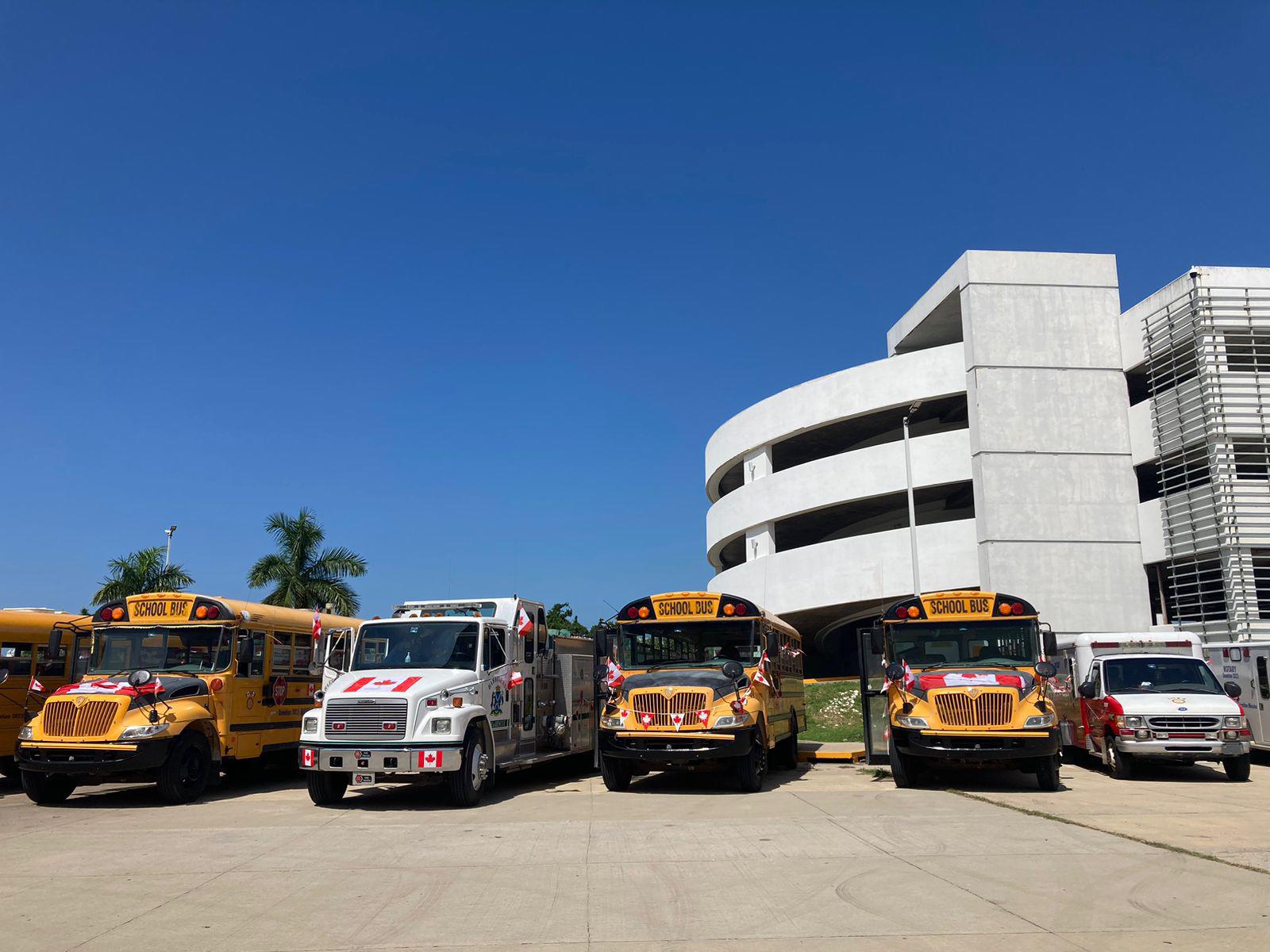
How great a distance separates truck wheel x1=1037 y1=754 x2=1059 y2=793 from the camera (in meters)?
14.9

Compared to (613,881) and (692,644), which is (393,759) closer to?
(692,644)

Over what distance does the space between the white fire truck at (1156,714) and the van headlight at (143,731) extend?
43.8 ft

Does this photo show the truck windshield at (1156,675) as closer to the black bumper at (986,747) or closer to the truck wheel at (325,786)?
the black bumper at (986,747)

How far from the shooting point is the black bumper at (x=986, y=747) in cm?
1445

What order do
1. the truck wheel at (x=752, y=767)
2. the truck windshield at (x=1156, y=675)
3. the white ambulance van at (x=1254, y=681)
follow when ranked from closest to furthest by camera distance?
1. the truck wheel at (x=752, y=767)
2. the truck windshield at (x=1156, y=675)
3. the white ambulance van at (x=1254, y=681)

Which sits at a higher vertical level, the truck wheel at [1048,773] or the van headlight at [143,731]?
the van headlight at [143,731]

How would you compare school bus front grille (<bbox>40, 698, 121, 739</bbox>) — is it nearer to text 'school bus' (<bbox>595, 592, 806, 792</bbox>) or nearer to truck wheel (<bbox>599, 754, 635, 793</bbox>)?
text 'school bus' (<bbox>595, 592, 806, 792</bbox>)

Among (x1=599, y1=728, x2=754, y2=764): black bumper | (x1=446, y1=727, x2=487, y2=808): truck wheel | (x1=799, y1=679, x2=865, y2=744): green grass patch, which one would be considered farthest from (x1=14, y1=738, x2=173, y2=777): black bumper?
(x1=799, y1=679, x2=865, y2=744): green grass patch

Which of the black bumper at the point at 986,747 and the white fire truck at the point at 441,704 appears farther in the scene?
the black bumper at the point at 986,747

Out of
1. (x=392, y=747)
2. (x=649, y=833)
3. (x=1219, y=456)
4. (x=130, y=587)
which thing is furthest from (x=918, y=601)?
(x=130, y=587)

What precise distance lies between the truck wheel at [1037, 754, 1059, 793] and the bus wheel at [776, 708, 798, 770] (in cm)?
472

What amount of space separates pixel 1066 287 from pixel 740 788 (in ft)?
98.0

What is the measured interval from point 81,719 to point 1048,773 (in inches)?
531

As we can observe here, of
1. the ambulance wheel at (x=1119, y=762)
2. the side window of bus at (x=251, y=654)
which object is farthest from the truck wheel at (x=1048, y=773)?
the side window of bus at (x=251, y=654)
